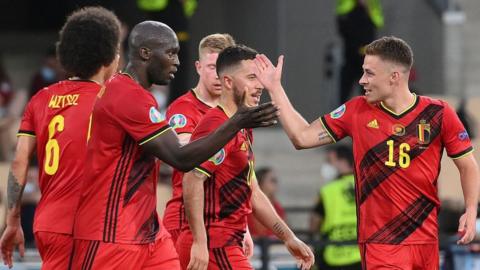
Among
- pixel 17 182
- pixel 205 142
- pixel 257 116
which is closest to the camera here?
pixel 257 116

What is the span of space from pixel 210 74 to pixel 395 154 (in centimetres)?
155

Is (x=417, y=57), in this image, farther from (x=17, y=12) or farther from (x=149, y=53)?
(x=149, y=53)

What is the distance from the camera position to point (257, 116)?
781cm

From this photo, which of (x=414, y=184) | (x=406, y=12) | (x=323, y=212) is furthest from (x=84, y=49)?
(x=406, y=12)

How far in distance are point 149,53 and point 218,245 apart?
1481 millimetres

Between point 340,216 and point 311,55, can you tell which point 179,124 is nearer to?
point 340,216

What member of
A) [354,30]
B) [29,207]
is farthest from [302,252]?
[354,30]

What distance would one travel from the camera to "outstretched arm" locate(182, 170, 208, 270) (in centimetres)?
882

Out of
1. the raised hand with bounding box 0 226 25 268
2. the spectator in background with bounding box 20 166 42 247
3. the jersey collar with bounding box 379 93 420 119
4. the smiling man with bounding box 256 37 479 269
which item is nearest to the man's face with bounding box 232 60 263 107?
the smiling man with bounding box 256 37 479 269

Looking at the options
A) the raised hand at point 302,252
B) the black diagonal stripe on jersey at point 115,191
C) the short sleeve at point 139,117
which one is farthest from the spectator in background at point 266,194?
the short sleeve at point 139,117

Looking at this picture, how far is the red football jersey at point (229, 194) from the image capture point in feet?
30.2

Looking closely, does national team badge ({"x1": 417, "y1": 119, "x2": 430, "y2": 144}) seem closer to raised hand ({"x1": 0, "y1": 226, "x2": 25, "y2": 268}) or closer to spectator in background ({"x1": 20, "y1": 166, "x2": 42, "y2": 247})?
raised hand ({"x1": 0, "y1": 226, "x2": 25, "y2": 268})

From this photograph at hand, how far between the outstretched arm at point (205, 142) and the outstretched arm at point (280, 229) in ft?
5.05

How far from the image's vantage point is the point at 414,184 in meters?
9.57
